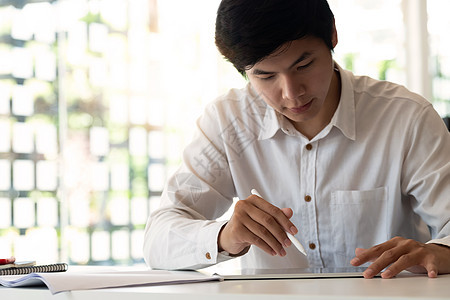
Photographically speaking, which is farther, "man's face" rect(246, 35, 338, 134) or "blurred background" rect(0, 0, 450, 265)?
"blurred background" rect(0, 0, 450, 265)

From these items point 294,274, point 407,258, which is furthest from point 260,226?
point 407,258

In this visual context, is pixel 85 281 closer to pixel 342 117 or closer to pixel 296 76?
pixel 296 76

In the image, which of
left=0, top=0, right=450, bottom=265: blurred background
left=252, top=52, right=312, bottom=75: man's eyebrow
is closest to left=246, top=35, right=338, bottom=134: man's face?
left=252, top=52, right=312, bottom=75: man's eyebrow

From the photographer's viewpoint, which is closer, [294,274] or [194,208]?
[294,274]

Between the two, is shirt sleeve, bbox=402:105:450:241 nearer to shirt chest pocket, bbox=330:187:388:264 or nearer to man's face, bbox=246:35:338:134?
shirt chest pocket, bbox=330:187:388:264

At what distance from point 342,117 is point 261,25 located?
14.9 inches

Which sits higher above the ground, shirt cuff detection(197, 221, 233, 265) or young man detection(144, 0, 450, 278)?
young man detection(144, 0, 450, 278)

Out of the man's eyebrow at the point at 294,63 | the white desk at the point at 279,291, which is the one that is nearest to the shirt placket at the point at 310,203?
the man's eyebrow at the point at 294,63

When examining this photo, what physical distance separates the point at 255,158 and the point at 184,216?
286 mm

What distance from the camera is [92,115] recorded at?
3758 millimetres

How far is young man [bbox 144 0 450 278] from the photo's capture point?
1377 mm

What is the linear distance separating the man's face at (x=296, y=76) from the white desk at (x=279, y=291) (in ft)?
1.70

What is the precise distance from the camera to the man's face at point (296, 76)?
1390 mm

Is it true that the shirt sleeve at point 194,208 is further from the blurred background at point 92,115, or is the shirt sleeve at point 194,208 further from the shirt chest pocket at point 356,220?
the blurred background at point 92,115
